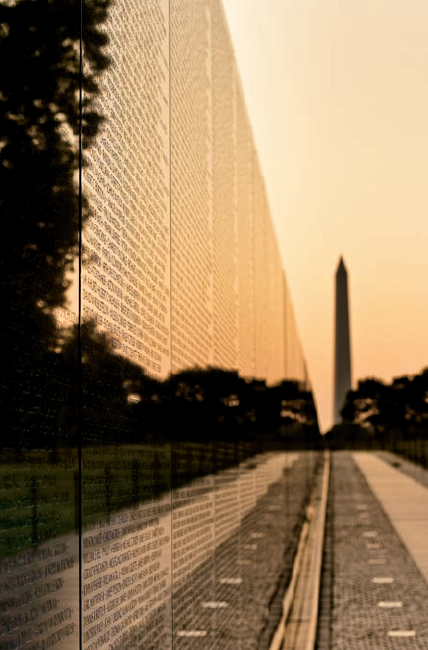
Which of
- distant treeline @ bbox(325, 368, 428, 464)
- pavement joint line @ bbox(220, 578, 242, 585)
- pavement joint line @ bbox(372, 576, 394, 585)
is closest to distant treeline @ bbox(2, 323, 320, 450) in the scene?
pavement joint line @ bbox(220, 578, 242, 585)

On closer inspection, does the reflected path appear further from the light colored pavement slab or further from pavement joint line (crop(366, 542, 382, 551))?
pavement joint line (crop(366, 542, 382, 551))

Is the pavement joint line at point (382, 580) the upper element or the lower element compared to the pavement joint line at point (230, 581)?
lower

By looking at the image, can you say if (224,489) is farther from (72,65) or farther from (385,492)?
(385,492)

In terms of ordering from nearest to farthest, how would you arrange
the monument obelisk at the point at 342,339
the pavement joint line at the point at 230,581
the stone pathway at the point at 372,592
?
the pavement joint line at the point at 230,581, the stone pathway at the point at 372,592, the monument obelisk at the point at 342,339

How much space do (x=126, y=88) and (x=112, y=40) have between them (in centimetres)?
19

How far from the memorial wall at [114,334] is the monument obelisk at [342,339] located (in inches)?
3909

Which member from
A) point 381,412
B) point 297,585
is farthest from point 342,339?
point 297,585

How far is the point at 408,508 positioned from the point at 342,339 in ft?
262

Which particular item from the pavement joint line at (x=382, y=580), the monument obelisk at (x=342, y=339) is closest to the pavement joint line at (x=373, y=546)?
the pavement joint line at (x=382, y=580)

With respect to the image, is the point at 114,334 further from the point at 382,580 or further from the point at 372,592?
the point at 382,580

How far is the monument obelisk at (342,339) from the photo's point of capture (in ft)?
340

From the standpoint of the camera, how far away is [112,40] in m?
2.36

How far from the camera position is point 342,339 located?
103 metres

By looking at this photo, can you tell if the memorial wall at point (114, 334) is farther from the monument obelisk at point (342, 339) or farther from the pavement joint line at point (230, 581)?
the monument obelisk at point (342, 339)
